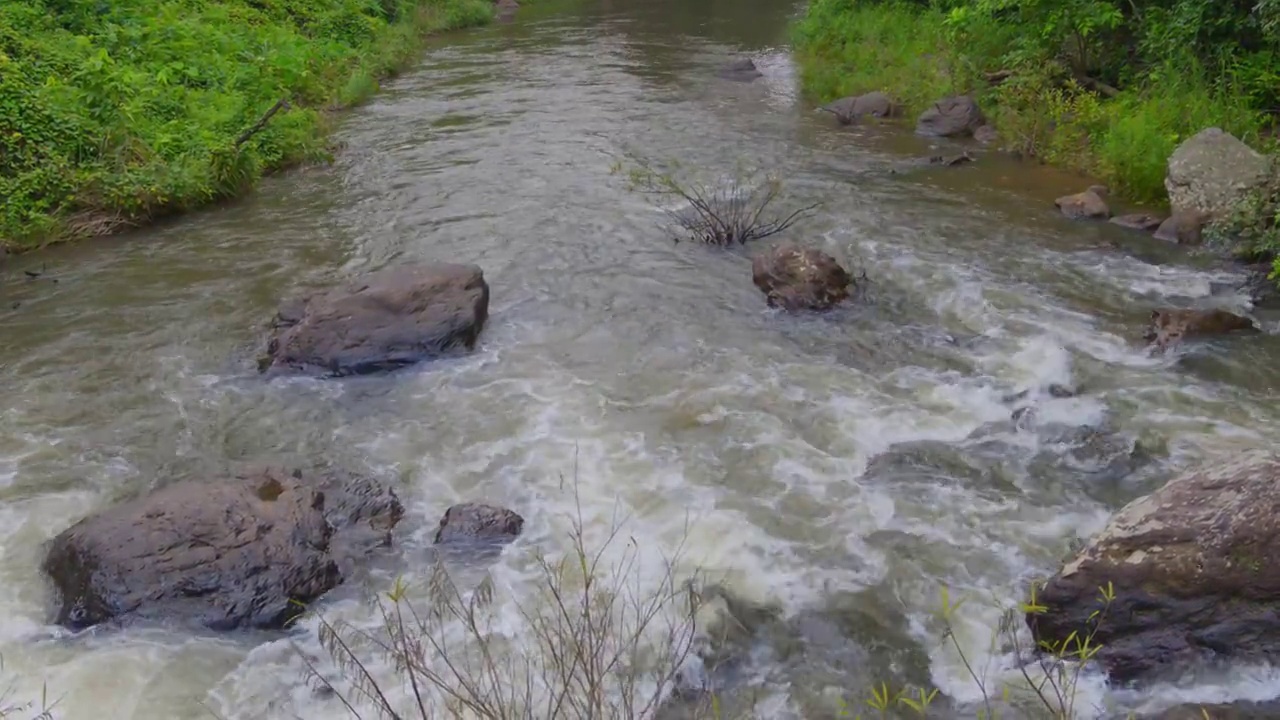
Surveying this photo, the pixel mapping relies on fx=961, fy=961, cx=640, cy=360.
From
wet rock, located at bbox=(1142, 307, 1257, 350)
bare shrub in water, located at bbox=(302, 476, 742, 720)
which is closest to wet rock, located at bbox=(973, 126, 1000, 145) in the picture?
wet rock, located at bbox=(1142, 307, 1257, 350)

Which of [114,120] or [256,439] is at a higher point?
[114,120]

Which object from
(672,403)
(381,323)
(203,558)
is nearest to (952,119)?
Answer: (672,403)

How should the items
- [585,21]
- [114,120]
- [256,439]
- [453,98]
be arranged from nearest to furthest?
[256,439] < [114,120] < [453,98] < [585,21]

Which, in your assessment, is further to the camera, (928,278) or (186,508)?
(928,278)

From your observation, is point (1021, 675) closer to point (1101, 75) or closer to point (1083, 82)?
point (1083, 82)

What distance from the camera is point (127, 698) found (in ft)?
16.5

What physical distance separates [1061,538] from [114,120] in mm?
12737

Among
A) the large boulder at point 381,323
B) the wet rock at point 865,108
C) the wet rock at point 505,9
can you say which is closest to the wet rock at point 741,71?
the wet rock at point 865,108

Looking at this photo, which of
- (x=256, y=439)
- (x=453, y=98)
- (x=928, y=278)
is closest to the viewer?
(x=256, y=439)

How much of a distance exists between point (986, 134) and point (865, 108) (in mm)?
2572

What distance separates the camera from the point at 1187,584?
4922 millimetres

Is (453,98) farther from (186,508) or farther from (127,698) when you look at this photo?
(127,698)

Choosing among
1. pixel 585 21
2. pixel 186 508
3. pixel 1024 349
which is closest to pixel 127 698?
pixel 186 508

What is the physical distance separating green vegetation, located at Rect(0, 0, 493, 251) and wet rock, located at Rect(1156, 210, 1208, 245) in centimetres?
1171
